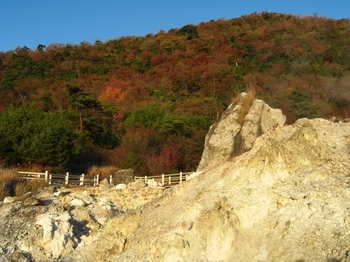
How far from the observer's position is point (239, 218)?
1077cm

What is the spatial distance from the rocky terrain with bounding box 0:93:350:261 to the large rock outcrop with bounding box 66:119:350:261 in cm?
2

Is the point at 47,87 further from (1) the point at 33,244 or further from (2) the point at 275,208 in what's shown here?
(2) the point at 275,208

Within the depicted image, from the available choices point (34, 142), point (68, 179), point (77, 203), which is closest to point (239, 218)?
point (77, 203)

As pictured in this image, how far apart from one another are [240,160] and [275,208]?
2.55 metres

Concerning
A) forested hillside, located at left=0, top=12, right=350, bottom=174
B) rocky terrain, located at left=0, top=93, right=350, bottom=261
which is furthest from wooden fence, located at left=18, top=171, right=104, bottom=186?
rocky terrain, located at left=0, top=93, right=350, bottom=261

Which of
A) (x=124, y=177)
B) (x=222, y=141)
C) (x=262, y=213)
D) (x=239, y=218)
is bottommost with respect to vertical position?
(x=124, y=177)

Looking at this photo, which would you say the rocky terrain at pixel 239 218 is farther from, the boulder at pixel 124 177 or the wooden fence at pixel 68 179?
the boulder at pixel 124 177

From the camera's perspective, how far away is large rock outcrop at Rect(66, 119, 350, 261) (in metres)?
A: 9.63

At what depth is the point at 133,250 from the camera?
37.1 ft

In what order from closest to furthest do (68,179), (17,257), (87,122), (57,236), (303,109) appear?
(17,257)
(57,236)
(68,179)
(87,122)
(303,109)

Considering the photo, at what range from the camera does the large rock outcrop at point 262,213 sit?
31.6 feet

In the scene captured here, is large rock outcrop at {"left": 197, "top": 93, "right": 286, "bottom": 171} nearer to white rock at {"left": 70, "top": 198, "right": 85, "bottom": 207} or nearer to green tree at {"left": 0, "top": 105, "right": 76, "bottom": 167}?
white rock at {"left": 70, "top": 198, "right": 85, "bottom": 207}

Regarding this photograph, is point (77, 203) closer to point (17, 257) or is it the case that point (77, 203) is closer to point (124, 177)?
point (17, 257)

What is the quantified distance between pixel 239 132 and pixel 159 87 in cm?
4067
